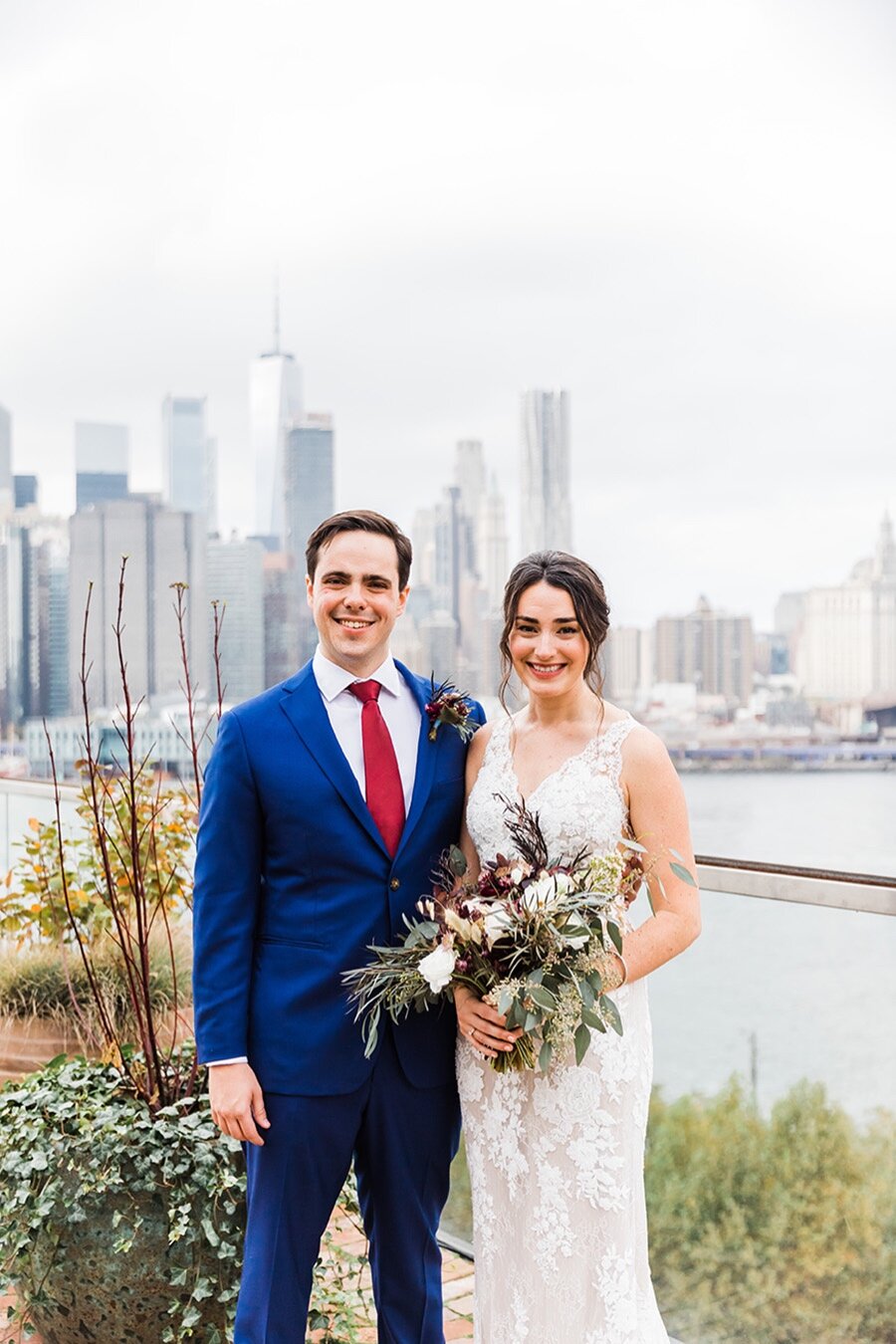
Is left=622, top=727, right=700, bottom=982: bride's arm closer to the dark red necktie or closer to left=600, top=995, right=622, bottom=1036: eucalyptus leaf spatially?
left=600, top=995, right=622, bottom=1036: eucalyptus leaf

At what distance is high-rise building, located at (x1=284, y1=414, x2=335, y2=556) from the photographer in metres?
38.8

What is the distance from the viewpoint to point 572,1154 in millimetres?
2133

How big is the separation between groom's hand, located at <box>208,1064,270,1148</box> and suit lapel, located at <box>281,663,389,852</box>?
1.48ft

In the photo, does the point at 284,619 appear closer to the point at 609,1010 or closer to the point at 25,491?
the point at 25,491

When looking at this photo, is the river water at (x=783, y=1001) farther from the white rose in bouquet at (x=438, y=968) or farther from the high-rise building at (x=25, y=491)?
the high-rise building at (x=25, y=491)

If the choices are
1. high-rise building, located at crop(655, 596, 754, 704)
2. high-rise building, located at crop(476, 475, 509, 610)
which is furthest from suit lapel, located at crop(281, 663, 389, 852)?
high-rise building, located at crop(655, 596, 754, 704)

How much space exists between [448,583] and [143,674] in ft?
30.7

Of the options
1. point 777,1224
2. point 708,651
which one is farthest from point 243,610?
point 777,1224

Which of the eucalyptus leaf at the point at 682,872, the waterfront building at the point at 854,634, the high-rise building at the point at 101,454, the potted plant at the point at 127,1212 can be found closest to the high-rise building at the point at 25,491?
the high-rise building at the point at 101,454

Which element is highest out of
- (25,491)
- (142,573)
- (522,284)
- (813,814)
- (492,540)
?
(522,284)

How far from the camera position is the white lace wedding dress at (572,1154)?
2.14 meters

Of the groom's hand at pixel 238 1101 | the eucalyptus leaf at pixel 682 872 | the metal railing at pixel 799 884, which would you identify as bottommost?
the groom's hand at pixel 238 1101

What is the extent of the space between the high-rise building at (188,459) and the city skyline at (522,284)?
1037mm

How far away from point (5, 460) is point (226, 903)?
4655 centimetres
